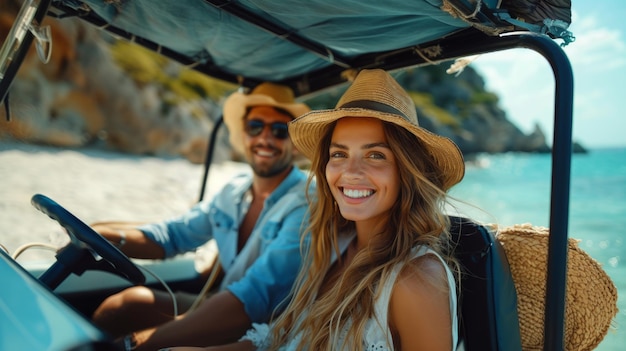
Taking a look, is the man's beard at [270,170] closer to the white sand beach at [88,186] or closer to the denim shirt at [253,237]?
the denim shirt at [253,237]

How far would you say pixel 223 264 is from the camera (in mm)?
2893

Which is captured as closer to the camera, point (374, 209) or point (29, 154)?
point (374, 209)

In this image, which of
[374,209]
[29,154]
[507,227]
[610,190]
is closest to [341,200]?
[374,209]

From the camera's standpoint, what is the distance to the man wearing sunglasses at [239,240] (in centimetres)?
214

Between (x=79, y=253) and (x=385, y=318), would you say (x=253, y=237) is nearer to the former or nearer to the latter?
(x=79, y=253)

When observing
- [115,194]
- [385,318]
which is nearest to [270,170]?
[385,318]

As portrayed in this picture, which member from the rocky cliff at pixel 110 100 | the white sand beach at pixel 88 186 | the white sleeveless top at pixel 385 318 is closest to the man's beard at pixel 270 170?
the white sleeveless top at pixel 385 318

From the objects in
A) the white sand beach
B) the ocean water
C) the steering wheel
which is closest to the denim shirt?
the steering wheel

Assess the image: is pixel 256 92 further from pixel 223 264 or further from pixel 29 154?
pixel 29 154

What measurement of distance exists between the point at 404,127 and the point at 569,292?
0.78 metres

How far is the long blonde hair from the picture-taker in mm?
1729

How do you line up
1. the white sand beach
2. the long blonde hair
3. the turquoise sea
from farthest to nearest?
the white sand beach
the turquoise sea
the long blonde hair

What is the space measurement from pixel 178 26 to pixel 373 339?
154 cm

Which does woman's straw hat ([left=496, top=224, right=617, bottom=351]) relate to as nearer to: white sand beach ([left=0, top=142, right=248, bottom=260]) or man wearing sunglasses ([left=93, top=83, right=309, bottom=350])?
man wearing sunglasses ([left=93, top=83, right=309, bottom=350])
